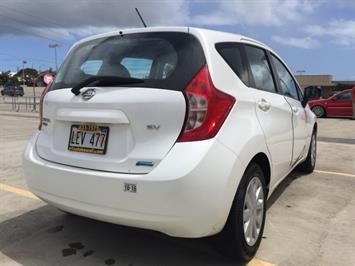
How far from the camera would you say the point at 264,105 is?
146 inches

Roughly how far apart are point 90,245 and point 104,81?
1.48 metres

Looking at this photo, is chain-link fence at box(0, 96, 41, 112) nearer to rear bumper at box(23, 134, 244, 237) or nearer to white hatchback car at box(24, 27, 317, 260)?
white hatchback car at box(24, 27, 317, 260)

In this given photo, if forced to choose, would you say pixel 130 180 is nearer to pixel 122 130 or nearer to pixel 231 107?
pixel 122 130

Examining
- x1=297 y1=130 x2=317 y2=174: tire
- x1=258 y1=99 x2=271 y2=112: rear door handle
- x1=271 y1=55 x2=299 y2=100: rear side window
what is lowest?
x1=297 y1=130 x2=317 y2=174: tire

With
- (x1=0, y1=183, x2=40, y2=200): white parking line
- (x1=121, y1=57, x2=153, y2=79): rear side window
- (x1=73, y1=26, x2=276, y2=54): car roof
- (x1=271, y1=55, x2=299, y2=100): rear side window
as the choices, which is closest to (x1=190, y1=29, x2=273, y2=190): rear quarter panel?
(x1=73, y1=26, x2=276, y2=54): car roof

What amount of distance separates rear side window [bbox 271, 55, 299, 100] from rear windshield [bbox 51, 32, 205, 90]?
180 cm

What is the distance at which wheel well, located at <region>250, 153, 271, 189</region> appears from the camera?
3.48 m

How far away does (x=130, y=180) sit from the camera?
9.46 ft

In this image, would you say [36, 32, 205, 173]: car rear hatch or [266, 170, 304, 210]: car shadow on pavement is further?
[266, 170, 304, 210]: car shadow on pavement

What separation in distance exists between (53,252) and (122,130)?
132 centimetres

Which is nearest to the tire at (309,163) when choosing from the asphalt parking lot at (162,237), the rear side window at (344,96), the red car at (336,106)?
the asphalt parking lot at (162,237)

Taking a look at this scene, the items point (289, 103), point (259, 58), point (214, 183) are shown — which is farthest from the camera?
point (289, 103)

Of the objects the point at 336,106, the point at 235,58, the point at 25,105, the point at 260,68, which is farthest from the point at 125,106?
the point at 25,105

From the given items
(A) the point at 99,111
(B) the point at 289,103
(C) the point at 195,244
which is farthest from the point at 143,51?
(B) the point at 289,103
